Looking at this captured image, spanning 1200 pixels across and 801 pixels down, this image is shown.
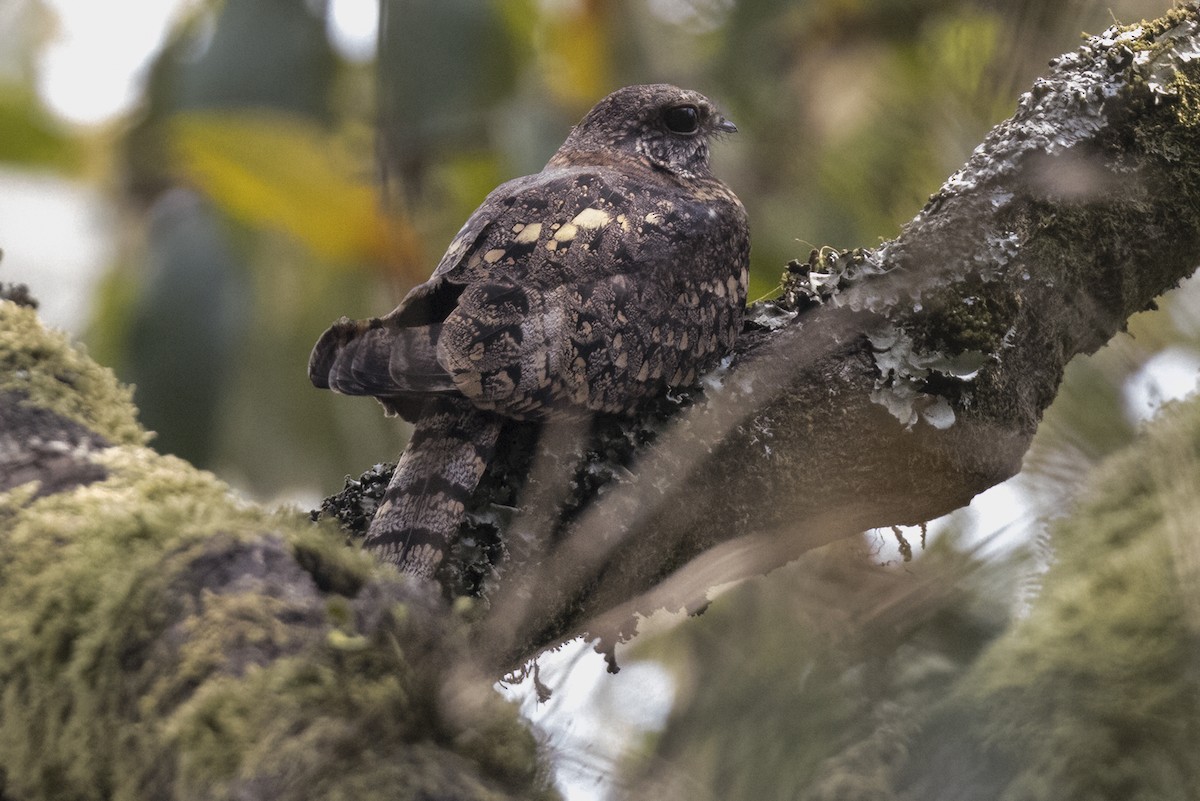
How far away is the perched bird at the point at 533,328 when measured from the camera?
2137 mm

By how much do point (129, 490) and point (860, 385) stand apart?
1.29 meters

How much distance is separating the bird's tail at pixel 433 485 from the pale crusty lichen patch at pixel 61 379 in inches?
18.4

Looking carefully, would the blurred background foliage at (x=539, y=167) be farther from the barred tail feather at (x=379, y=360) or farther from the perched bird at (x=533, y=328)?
the barred tail feather at (x=379, y=360)

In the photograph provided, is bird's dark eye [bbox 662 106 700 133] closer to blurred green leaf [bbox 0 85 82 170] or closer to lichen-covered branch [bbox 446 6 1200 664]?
lichen-covered branch [bbox 446 6 1200 664]

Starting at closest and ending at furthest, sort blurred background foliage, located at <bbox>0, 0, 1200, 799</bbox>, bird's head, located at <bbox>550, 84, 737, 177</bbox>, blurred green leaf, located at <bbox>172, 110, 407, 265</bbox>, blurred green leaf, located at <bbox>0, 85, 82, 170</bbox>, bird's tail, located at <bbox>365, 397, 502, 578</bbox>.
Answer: blurred background foliage, located at <bbox>0, 0, 1200, 799</bbox>
bird's tail, located at <bbox>365, 397, 502, 578</bbox>
bird's head, located at <bbox>550, 84, 737, 177</bbox>
blurred green leaf, located at <bbox>172, 110, 407, 265</bbox>
blurred green leaf, located at <bbox>0, 85, 82, 170</bbox>

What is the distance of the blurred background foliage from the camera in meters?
1.50

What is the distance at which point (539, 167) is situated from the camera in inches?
175

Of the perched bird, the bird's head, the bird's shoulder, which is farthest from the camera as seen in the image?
the bird's head

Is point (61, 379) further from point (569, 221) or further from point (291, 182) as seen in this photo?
point (291, 182)

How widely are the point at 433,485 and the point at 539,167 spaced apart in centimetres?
262

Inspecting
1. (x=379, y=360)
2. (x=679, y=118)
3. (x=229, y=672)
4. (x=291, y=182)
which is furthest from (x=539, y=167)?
(x=229, y=672)

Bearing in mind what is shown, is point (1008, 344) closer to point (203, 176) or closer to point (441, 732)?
point (441, 732)

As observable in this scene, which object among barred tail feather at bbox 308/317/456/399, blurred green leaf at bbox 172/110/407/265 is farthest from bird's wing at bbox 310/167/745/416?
blurred green leaf at bbox 172/110/407/265

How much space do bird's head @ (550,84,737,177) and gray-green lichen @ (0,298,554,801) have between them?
2226 millimetres
